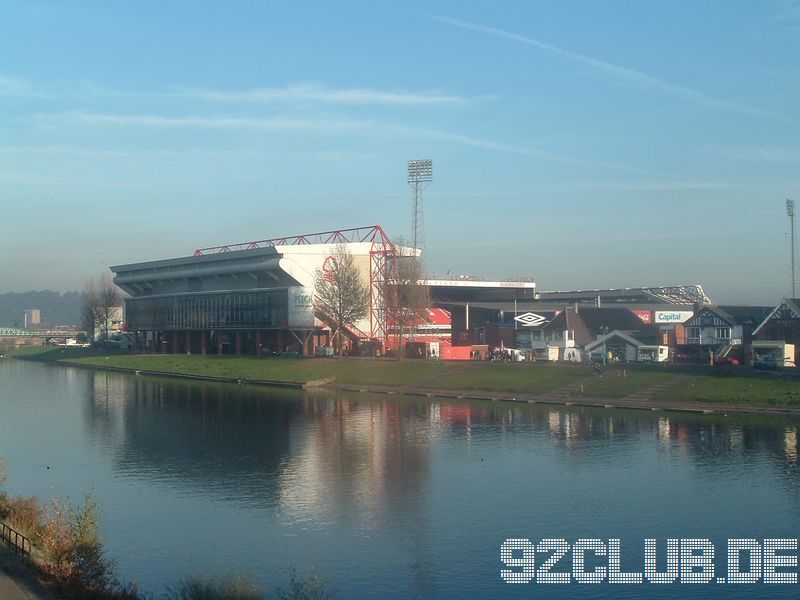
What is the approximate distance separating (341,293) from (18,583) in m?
51.1

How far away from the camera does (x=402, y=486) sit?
21.9m

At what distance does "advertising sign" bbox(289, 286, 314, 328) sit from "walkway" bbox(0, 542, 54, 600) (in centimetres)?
5244

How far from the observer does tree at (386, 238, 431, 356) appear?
196 ft

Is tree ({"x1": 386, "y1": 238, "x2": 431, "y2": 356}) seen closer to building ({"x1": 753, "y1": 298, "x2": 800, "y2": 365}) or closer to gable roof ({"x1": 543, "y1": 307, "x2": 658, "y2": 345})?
gable roof ({"x1": 543, "y1": 307, "x2": 658, "y2": 345})

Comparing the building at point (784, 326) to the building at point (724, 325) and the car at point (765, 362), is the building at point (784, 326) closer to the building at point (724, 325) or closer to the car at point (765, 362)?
the building at point (724, 325)

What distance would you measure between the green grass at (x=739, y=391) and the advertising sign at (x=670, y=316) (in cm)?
3553

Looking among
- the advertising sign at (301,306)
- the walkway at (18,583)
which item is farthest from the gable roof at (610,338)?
the walkway at (18,583)

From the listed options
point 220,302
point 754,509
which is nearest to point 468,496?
point 754,509

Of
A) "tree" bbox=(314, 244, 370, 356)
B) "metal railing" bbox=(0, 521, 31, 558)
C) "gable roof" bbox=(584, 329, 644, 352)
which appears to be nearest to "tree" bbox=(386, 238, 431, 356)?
"tree" bbox=(314, 244, 370, 356)

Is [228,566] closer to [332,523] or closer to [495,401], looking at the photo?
[332,523]

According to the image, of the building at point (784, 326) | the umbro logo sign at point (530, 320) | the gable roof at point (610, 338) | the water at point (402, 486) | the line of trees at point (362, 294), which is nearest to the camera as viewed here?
the water at point (402, 486)

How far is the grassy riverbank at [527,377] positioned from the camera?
3662cm

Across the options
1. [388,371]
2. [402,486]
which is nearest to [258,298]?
[388,371]

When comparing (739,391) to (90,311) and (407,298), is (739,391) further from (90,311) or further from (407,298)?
(90,311)
